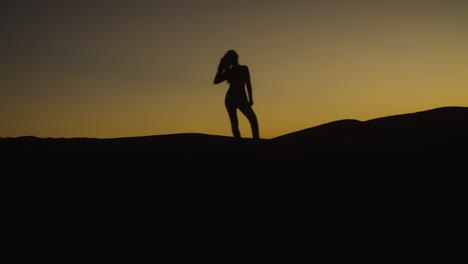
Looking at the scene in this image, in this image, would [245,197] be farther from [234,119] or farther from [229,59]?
[229,59]

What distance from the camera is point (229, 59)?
8758 mm

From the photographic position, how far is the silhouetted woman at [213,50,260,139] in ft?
28.9

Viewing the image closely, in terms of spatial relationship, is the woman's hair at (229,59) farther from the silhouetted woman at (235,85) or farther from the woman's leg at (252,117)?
the woman's leg at (252,117)

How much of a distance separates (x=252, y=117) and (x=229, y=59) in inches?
52.1

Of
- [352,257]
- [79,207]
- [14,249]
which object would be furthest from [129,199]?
[352,257]

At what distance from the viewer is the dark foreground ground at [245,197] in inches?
180

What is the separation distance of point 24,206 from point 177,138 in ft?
11.2

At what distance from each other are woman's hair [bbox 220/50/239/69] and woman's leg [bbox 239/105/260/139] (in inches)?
37.0

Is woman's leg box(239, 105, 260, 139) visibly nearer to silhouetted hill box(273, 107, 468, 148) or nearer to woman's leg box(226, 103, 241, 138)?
woman's leg box(226, 103, 241, 138)

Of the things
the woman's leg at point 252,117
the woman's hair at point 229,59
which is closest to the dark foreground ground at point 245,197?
the woman's leg at point 252,117

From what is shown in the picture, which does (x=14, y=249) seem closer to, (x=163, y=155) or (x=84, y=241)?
(x=84, y=241)

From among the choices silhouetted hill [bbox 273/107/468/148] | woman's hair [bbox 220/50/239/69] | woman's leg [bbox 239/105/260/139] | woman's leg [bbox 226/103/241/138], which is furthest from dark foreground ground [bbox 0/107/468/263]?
woman's hair [bbox 220/50/239/69]

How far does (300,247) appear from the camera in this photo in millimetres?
4562

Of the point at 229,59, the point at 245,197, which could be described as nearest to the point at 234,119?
the point at 229,59
